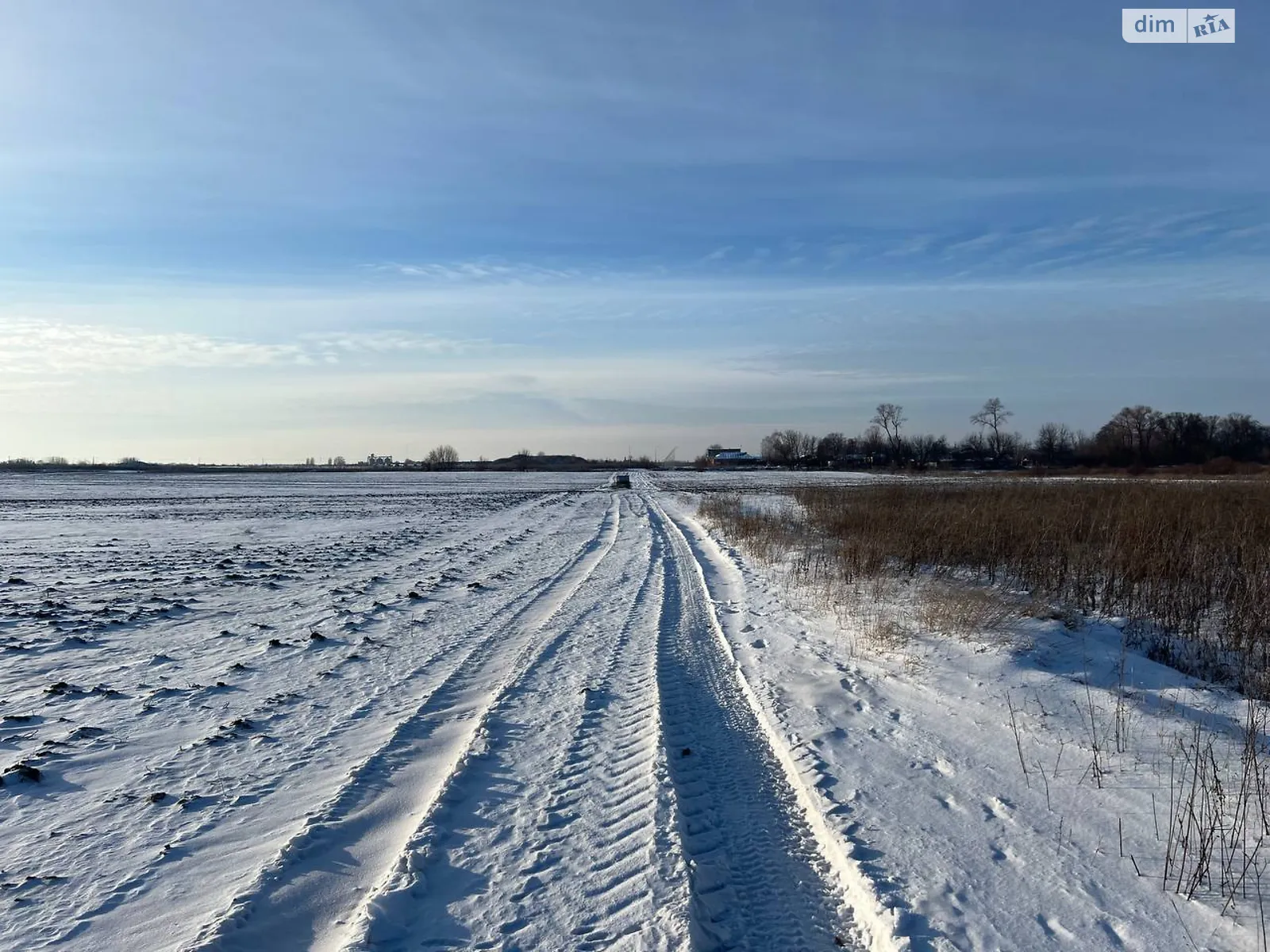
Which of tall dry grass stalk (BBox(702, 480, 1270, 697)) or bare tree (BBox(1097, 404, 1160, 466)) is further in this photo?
bare tree (BBox(1097, 404, 1160, 466))

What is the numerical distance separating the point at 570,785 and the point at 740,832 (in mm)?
1282

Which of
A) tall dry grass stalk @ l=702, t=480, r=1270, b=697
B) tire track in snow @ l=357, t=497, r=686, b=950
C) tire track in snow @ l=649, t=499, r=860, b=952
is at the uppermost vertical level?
tall dry grass stalk @ l=702, t=480, r=1270, b=697

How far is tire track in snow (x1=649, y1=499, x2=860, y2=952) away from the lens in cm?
381

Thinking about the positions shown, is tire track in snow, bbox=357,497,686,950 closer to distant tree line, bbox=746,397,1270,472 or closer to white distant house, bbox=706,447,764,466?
distant tree line, bbox=746,397,1270,472

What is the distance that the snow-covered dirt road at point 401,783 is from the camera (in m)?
3.85

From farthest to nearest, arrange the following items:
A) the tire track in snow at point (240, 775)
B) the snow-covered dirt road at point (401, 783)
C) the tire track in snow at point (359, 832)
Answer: the tire track in snow at point (240, 775)
the snow-covered dirt road at point (401, 783)
the tire track in snow at point (359, 832)

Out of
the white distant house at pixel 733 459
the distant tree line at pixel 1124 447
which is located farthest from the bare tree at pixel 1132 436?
the white distant house at pixel 733 459

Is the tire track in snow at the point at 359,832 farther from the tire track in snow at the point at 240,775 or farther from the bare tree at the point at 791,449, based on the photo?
the bare tree at the point at 791,449

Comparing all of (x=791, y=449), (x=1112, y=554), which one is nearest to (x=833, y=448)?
(x=791, y=449)

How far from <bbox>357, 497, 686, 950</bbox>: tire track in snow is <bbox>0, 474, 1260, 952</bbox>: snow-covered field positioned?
20 millimetres

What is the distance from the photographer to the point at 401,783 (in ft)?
17.8

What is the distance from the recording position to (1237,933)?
369 cm

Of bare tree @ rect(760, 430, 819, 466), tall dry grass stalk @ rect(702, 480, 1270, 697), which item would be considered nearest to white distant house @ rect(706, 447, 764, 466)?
bare tree @ rect(760, 430, 819, 466)

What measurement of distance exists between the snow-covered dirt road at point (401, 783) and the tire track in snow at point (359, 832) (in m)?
0.02
